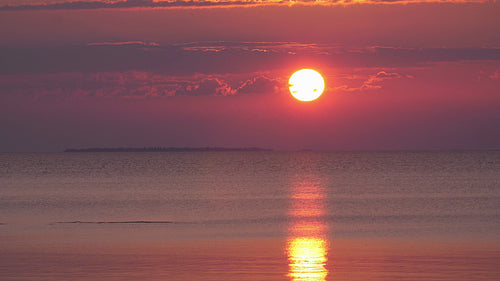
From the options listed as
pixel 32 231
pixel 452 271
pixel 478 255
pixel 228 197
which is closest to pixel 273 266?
pixel 452 271

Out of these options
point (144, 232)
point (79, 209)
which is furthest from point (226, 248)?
point (79, 209)

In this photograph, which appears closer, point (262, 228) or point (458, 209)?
point (262, 228)

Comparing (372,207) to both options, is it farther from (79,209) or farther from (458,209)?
(79,209)

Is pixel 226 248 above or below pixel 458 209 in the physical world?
below

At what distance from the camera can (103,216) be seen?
41906 millimetres

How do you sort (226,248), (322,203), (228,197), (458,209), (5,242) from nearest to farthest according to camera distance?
1. (226,248)
2. (5,242)
3. (458,209)
4. (322,203)
5. (228,197)

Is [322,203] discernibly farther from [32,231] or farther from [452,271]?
[452,271]

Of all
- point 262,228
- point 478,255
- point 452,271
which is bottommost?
point 452,271

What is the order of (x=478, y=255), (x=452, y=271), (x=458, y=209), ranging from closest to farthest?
(x=452, y=271)
(x=478, y=255)
(x=458, y=209)

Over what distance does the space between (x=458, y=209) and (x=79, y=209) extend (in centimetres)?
1914

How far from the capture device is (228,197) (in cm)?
5606

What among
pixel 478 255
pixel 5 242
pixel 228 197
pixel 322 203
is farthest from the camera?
pixel 228 197

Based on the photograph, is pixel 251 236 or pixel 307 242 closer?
pixel 307 242

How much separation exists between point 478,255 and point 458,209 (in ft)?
67.9
